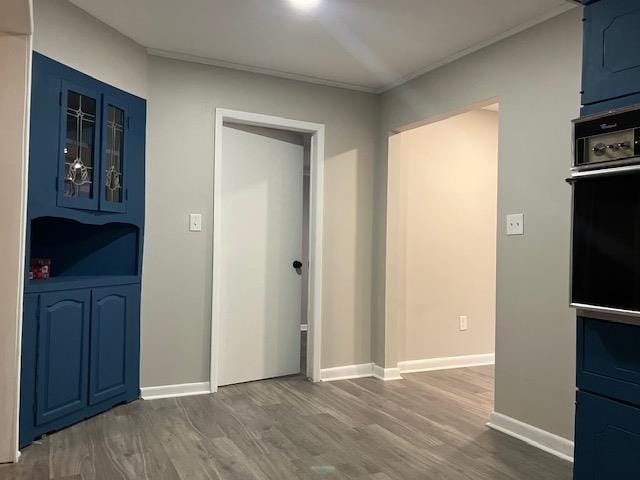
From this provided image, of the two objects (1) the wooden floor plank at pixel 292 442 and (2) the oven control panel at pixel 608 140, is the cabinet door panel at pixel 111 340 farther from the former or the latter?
(2) the oven control panel at pixel 608 140

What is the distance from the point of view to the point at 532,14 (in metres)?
2.91

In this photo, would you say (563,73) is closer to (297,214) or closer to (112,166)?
(297,214)

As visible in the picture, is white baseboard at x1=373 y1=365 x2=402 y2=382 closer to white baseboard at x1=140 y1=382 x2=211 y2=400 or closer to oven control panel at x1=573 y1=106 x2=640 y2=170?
white baseboard at x1=140 y1=382 x2=211 y2=400

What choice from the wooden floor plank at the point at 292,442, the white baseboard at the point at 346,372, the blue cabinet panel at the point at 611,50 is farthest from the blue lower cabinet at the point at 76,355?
the blue cabinet panel at the point at 611,50

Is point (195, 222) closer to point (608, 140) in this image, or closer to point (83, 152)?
point (83, 152)

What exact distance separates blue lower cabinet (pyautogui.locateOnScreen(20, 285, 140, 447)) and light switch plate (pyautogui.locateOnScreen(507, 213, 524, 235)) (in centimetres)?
238

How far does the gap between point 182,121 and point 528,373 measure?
2.74 m

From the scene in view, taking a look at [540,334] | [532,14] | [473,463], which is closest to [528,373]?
[540,334]

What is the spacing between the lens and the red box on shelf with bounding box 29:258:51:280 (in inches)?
124

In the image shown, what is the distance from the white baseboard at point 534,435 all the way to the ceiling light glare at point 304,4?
2.57m

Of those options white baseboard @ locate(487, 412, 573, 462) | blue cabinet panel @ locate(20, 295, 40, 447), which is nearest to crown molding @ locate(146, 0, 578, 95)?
blue cabinet panel @ locate(20, 295, 40, 447)

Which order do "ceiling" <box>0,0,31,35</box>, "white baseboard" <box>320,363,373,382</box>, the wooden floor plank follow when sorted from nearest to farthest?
"ceiling" <box>0,0,31,35</box>, the wooden floor plank, "white baseboard" <box>320,363,373,382</box>

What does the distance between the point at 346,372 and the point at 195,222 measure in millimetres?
1708

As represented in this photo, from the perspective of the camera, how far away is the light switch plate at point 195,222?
12.1 ft
